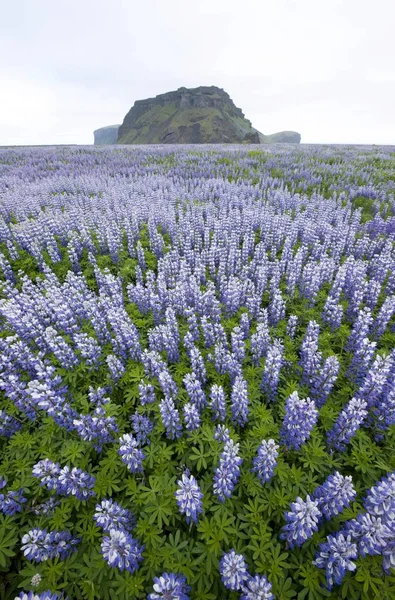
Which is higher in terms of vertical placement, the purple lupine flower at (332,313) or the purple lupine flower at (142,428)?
the purple lupine flower at (332,313)

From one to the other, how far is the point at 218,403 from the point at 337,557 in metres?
1.92

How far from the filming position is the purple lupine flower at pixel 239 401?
3.79 metres

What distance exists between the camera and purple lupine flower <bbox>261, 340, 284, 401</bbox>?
13.8 feet

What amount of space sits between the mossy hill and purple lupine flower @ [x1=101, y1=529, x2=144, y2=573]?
11489 cm

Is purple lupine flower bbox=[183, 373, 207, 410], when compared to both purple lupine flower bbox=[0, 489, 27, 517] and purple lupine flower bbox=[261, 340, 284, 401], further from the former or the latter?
purple lupine flower bbox=[0, 489, 27, 517]

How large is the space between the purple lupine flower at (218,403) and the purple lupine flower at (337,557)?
5.64 feet

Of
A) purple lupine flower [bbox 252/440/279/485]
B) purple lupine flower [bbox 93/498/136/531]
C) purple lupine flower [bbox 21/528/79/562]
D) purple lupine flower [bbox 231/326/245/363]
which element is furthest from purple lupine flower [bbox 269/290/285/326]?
purple lupine flower [bbox 21/528/79/562]

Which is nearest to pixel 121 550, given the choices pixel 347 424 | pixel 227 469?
pixel 227 469

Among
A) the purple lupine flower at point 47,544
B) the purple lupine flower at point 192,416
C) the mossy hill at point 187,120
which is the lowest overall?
the purple lupine flower at point 47,544

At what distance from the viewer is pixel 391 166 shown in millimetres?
20312

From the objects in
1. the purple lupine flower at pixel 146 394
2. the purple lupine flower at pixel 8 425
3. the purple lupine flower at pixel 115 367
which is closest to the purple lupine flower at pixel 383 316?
the purple lupine flower at pixel 146 394

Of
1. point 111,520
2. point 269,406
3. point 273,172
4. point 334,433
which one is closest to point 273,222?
point 269,406

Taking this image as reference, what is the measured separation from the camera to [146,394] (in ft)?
13.7

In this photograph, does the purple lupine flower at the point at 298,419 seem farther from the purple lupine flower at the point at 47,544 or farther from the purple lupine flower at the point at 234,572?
the purple lupine flower at the point at 47,544
